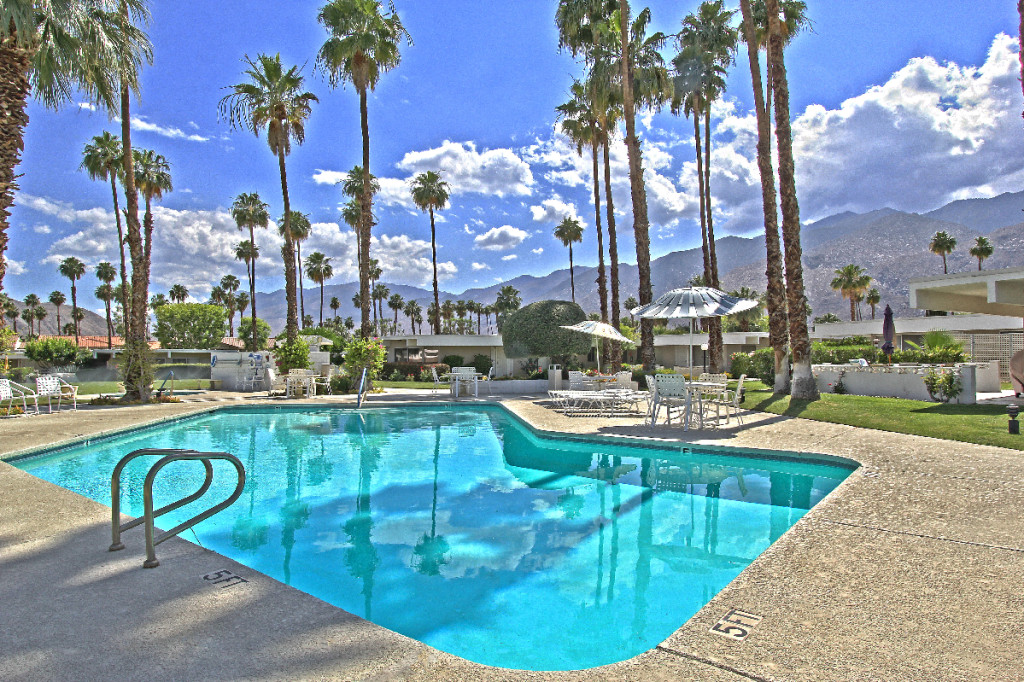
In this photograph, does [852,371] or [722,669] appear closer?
[722,669]

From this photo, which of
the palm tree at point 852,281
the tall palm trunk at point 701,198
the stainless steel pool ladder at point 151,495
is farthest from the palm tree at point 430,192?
the palm tree at point 852,281

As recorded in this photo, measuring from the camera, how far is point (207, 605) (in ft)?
9.29

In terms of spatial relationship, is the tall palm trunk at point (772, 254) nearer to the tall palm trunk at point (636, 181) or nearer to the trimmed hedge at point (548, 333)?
the tall palm trunk at point (636, 181)

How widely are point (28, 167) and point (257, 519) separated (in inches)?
319

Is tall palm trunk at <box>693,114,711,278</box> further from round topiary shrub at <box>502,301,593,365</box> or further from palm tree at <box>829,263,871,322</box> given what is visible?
palm tree at <box>829,263,871,322</box>

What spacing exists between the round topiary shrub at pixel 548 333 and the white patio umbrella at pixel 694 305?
502 inches

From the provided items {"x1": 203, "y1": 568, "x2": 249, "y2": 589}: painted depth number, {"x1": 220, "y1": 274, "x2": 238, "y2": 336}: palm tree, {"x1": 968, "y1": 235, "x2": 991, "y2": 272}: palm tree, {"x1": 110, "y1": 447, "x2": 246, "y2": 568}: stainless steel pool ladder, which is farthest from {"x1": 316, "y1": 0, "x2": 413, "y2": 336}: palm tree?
{"x1": 220, "y1": 274, "x2": 238, "y2": 336}: palm tree

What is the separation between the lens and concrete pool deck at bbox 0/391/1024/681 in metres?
2.24

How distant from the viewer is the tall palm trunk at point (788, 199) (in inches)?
504

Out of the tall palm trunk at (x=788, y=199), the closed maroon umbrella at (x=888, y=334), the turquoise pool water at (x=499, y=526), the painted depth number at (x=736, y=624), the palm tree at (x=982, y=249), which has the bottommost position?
the turquoise pool water at (x=499, y=526)

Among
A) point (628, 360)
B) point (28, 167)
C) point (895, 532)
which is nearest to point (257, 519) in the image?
point (895, 532)

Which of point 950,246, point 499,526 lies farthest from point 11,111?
point 950,246

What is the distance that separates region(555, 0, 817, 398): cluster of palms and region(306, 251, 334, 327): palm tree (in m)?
45.2

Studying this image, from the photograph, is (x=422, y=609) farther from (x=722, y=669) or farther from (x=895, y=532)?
(x=895, y=532)
